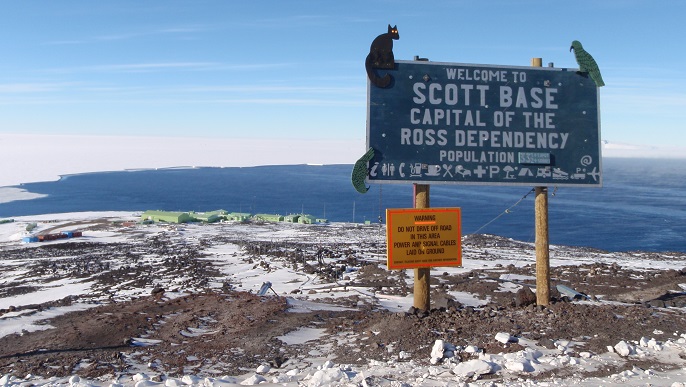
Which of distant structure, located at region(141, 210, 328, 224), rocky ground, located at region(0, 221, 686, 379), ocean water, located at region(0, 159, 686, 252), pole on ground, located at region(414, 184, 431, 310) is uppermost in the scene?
pole on ground, located at region(414, 184, 431, 310)

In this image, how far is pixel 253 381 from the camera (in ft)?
24.5

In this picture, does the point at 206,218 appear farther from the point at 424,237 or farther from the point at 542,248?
the point at 542,248

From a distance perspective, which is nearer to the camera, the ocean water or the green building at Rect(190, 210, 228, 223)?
the green building at Rect(190, 210, 228, 223)

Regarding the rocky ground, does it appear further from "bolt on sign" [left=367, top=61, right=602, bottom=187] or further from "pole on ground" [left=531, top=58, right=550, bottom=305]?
"bolt on sign" [left=367, top=61, right=602, bottom=187]

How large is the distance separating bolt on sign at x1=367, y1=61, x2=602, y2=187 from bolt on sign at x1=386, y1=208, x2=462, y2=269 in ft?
2.08

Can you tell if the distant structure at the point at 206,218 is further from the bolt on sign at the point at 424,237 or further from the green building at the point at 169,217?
the bolt on sign at the point at 424,237

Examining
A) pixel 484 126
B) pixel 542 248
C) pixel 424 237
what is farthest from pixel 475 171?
pixel 542 248

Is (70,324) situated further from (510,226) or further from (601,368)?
(510,226)

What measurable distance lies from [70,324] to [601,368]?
10054 mm

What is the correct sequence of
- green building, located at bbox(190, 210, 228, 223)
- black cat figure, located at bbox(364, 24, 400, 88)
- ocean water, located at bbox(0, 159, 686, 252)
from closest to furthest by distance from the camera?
black cat figure, located at bbox(364, 24, 400, 88) → green building, located at bbox(190, 210, 228, 223) → ocean water, located at bbox(0, 159, 686, 252)

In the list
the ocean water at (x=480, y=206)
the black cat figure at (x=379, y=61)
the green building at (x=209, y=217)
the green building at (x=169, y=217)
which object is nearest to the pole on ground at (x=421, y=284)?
the black cat figure at (x=379, y=61)

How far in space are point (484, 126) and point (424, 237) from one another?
7.73 feet

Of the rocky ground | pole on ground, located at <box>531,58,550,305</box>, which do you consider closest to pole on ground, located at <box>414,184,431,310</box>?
the rocky ground

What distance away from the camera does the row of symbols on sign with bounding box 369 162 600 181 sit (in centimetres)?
971
